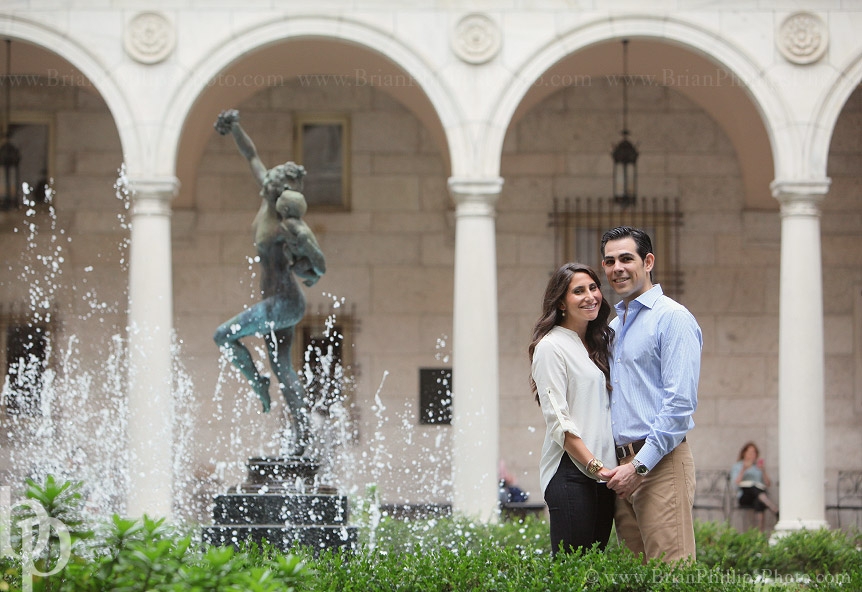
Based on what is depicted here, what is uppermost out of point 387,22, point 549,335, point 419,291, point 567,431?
point 387,22

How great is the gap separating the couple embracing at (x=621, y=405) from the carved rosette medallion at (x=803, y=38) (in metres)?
8.90

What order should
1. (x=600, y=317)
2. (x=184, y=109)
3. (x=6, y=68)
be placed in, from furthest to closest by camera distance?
1. (x=6, y=68)
2. (x=184, y=109)
3. (x=600, y=317)

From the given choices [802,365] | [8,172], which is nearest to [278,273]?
[802,365]

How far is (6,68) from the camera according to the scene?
1490 centimetres

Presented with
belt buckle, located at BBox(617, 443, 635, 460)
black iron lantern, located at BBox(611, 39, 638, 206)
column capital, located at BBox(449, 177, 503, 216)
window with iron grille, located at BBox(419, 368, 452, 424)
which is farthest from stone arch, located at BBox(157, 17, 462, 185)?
belt buckle, located at BBox(617, 443, 635, 460)

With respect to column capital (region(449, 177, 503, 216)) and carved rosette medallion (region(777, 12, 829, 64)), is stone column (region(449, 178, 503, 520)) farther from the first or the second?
carved rosette medallion (region(777, 12, 829, 64))

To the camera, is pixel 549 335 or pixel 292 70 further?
pixel 292 70

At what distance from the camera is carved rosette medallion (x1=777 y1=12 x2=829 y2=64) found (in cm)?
1304

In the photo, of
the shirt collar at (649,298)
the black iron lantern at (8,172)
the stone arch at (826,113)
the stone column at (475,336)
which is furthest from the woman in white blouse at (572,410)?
the black iron lantern at (8,172)

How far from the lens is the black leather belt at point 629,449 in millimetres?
4852

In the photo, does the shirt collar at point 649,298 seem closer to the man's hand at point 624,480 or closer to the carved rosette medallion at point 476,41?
the man's hand at point 624,480

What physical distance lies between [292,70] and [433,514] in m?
5.59

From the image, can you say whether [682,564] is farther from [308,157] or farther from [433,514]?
[308,157]

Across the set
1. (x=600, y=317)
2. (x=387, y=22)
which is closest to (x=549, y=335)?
(x=600, y=317)
